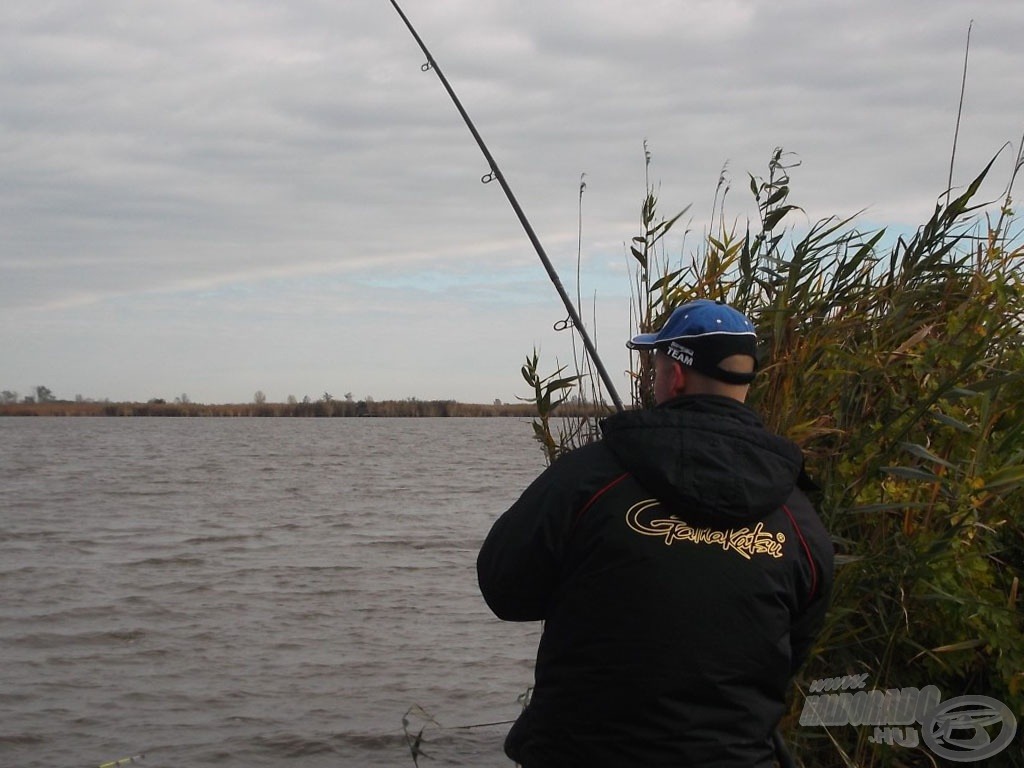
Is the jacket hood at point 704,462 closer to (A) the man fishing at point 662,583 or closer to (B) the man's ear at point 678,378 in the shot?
(A) the man fishing at point 662,583

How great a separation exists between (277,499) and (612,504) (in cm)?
1972

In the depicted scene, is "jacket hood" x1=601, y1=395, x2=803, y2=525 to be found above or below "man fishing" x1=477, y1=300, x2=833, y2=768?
above

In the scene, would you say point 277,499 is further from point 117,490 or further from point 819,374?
point 819,374

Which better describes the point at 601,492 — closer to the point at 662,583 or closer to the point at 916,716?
the point at 662,583

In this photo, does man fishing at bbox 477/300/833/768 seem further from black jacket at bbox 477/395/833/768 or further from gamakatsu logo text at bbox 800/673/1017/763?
gamakatsu logo text at bbox 800/673/1017/763

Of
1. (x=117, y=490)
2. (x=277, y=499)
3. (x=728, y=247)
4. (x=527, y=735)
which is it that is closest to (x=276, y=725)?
(x=728, y=247)

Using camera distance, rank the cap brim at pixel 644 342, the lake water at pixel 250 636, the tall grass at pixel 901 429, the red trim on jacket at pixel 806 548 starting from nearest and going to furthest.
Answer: the red trim on jacket at pixel 806 548
the cap brim at pixel 644 342
the tall grass at pixel 901 429
the lake water at pixel 250 636

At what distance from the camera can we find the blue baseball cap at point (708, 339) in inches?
94.7

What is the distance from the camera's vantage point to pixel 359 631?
9992 mm

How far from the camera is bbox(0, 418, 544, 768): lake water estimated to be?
285 inches

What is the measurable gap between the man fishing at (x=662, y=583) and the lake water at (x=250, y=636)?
15.5 feet

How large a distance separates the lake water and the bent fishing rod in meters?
3.81

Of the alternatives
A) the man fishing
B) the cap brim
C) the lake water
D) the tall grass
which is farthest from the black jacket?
the lake water

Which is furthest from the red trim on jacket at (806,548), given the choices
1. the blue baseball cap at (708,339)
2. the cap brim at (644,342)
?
the cap brim at (644,342)
